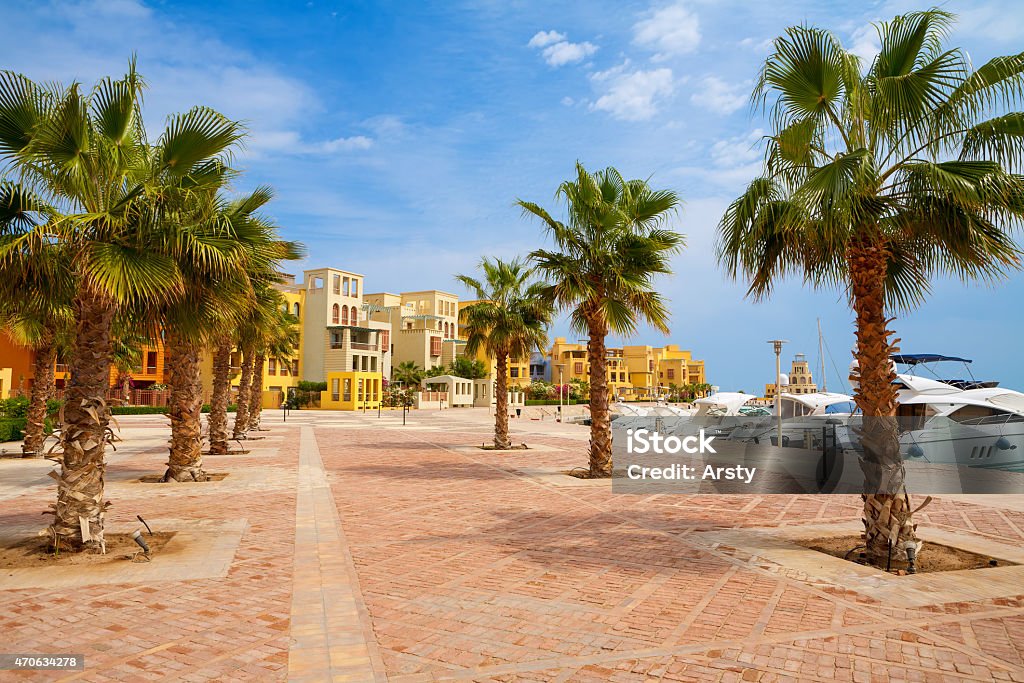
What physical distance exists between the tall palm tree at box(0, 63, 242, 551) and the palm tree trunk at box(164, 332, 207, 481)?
611 cm

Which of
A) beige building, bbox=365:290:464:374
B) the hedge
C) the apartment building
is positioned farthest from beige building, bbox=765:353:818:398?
the hedge

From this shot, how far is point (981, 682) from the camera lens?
416 centimetres

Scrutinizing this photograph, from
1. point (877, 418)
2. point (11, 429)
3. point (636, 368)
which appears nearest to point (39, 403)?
point (11, 429)

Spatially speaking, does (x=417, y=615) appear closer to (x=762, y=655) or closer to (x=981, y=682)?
(x=762, y=655)

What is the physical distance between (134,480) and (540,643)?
1186cm

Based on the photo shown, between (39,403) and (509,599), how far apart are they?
17587mm

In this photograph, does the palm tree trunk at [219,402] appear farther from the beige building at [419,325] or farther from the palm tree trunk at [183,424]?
the beige building at [419,325]

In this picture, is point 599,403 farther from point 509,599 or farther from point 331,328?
point 331,328

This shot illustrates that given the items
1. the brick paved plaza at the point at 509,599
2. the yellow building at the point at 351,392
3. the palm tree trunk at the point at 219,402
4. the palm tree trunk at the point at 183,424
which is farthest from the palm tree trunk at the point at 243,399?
the yellow building at the point at 351,392

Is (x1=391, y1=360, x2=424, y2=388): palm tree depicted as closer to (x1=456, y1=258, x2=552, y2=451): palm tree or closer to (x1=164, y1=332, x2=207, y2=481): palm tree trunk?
(x1=456, y1=258, x2=552, y2=451): palm tree

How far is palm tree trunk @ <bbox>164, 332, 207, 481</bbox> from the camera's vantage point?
13414 millimetres

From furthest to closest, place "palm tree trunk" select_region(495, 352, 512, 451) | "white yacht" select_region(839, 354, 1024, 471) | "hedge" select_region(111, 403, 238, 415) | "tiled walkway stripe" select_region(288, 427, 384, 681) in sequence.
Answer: "hedge" select_region(111, 403, 238, 415)
"palm tree trunk" select_region(495, 352, 512, 451)
"white yacht" select_region(839, 354, 1024, 471)
"tiled walkway stripe" select_region(288, 427, 384, 681)

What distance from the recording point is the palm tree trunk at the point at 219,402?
1919 centimetres

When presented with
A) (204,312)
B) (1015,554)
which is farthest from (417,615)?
(1015,554)
